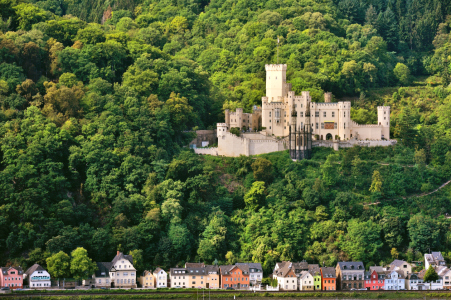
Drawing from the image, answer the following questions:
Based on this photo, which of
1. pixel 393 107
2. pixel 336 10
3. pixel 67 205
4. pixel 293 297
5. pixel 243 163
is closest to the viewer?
pixel 293 297

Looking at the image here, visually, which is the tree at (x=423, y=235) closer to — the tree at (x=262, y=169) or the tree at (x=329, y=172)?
the tree at (x=329, y=172)

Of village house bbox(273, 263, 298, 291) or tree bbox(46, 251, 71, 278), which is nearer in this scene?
tree bbox(46, 251, 71, 278)

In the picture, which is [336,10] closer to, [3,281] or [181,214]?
[181,214]

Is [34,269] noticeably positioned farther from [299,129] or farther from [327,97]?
[327,97]

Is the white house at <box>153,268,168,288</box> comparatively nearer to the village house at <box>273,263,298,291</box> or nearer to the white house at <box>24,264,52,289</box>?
the white house at <box>24,264,52,289</box>

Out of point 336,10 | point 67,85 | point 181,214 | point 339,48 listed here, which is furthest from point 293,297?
point 336,10

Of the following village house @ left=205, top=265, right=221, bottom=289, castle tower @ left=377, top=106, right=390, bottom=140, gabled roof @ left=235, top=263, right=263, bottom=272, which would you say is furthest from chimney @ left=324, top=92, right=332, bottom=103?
village house @ left=205, top=265, right=221, bottom=289

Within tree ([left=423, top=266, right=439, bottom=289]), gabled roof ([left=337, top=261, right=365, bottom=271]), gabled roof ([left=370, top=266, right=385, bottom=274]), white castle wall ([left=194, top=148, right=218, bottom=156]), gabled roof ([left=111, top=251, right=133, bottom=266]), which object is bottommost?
tree ([left=423, top=266, right=439, bottom=289])

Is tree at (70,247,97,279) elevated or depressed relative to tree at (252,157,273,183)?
depressed
